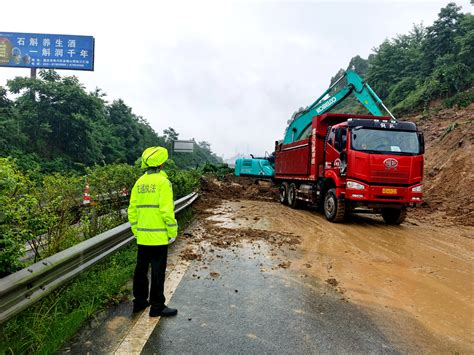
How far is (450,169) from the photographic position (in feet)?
48.3

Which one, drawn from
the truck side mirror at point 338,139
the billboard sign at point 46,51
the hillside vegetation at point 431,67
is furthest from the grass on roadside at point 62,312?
the hillside vegetation at point 431,67

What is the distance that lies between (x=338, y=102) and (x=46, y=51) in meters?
17.5

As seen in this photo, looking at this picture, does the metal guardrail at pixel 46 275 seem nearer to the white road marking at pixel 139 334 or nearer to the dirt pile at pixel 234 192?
the white road marking at pixel 139 334

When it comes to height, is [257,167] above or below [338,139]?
below

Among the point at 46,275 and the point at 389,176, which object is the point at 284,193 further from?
the point at 46,275

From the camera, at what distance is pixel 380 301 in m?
4.28

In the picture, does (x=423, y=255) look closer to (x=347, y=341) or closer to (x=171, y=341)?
(x=347, y=341)

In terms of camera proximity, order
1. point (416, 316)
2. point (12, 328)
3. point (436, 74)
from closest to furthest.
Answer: point (12, 328) → point (416, 316) → point (436, 74)

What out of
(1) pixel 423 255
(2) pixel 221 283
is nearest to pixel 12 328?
(2) pixel 221 283

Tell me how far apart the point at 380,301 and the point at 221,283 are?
1.91 m

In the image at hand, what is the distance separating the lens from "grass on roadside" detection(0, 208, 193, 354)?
282cm

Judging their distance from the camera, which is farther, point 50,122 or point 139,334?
point 50,122

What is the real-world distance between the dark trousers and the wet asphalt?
0.29 metres

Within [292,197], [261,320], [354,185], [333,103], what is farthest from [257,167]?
[261,320]
